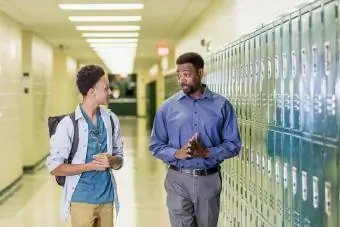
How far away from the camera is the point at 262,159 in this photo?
13.4 feet

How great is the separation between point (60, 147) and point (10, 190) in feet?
23.0

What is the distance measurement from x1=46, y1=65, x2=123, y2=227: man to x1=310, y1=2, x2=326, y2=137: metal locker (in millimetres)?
1142

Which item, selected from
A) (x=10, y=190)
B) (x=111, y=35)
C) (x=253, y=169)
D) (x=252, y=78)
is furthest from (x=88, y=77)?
(x=111, y=35)

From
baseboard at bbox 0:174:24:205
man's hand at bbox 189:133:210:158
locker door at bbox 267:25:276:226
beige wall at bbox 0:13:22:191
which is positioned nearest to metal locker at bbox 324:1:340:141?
man's hand at bbox 189:133:210:158

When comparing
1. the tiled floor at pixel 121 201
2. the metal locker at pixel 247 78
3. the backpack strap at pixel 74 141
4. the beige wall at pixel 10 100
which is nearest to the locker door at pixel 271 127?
the metal locker at pixel 247 78

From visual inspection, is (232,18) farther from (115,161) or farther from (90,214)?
(90,214)

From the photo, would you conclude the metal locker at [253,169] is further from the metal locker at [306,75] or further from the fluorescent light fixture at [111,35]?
the fluorescent light fixture at [111,35]

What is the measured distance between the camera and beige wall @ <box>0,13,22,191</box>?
9.45 m

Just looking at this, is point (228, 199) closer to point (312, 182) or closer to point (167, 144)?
point (167, 144)

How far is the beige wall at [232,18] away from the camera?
17.0ft

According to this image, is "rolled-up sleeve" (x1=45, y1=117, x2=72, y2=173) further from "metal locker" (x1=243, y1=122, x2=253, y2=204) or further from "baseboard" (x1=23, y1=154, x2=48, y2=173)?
"baseboard" (x1=23, y1=154, x2=48, y2=173)

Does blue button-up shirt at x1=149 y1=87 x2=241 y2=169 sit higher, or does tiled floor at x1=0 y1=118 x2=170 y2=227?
blue button-up shirt at x1=149 y1=87 x2=241 y2=169

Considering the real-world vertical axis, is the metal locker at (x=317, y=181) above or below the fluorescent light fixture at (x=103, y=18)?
below

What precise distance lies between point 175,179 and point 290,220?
2.52 ft
